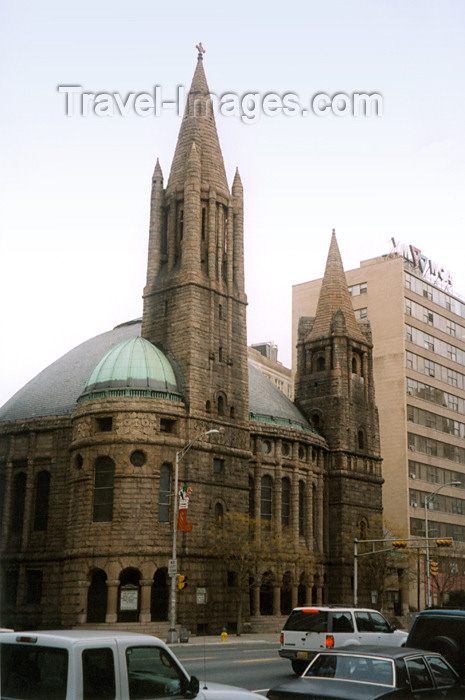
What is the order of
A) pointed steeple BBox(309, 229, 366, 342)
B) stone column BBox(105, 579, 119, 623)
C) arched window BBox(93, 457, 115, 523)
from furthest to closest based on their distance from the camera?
pointed steeple BBox(309, 229, 366, 342)
arched window BBox(93, 457, 115, 523)
stone column BBox(105, 579, 119, 623)

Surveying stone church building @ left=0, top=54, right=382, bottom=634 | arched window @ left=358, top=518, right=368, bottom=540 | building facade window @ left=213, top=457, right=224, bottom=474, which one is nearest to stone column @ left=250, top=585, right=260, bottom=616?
stone church building @ left=0, top=54, right=382, bottom=634

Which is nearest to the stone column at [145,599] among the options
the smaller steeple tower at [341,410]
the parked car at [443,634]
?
the smaller steeple tower at [341,410]

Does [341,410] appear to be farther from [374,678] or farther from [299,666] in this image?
[374,678]

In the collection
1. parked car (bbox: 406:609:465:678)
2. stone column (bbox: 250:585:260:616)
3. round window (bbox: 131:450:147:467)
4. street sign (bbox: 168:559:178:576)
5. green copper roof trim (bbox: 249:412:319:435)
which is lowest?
stone column (bbox: 250:585:260:616)

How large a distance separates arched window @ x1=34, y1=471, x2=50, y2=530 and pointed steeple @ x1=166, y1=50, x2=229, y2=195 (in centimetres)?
2361

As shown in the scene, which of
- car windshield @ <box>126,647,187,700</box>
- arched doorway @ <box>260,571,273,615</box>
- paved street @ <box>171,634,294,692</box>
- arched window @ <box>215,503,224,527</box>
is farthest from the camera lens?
arched doorway @ <box>260,571,273,615</box>

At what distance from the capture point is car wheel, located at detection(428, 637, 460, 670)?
52.0ft

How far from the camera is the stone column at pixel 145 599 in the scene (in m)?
49.0

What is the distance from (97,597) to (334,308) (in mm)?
37202

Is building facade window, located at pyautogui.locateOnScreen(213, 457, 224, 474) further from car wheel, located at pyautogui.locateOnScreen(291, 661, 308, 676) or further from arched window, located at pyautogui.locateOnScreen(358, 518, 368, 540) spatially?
car wheel, located at pyautogui.locateOnScreen(291, 661, 308, 676)

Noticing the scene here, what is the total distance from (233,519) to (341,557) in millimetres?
16872

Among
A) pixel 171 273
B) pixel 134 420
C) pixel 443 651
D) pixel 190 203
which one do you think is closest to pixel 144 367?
pixel 134 420

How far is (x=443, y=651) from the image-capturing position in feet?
52.6

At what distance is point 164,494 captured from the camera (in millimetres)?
51812
